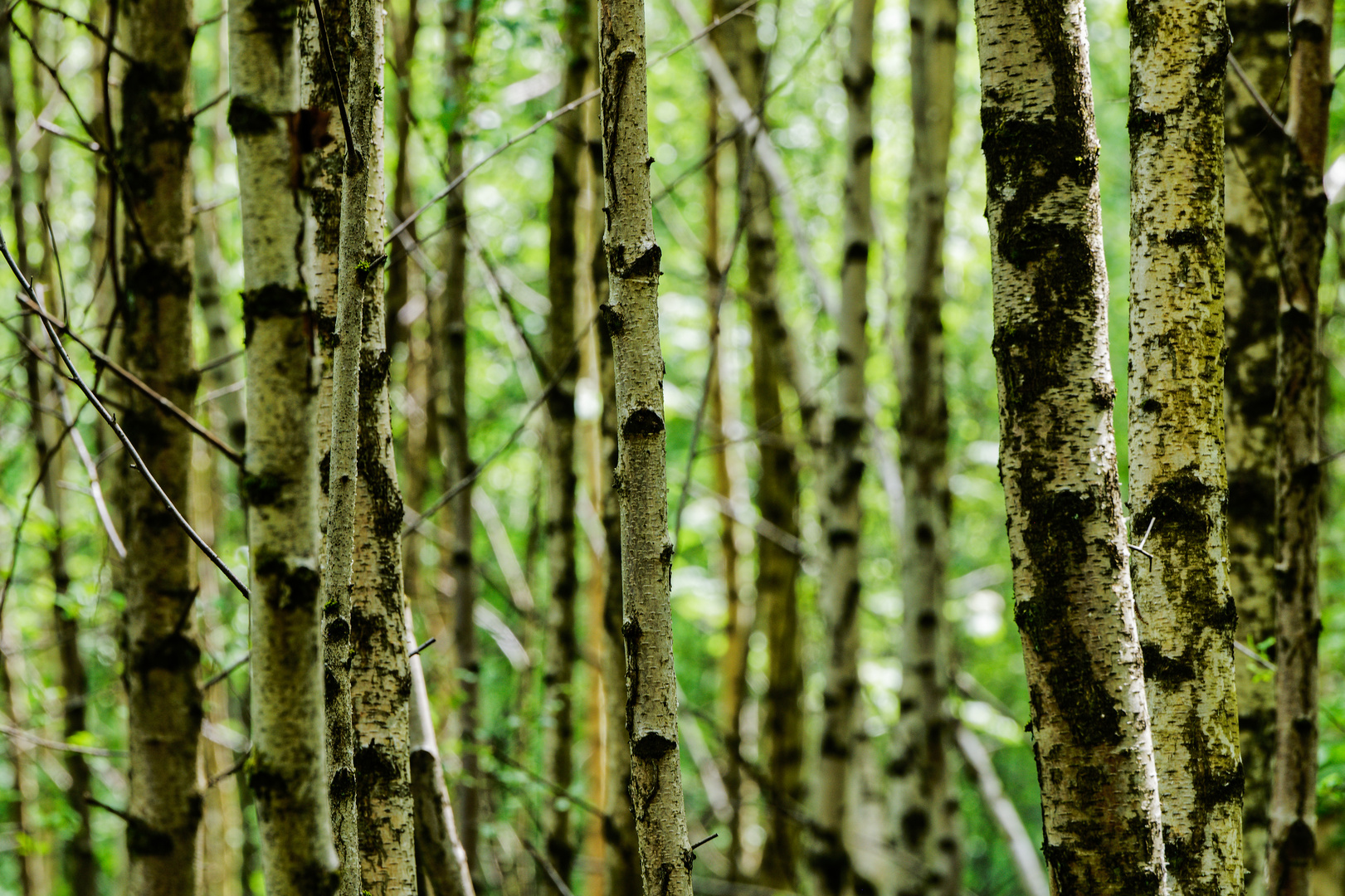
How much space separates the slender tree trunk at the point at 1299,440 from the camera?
223 cm

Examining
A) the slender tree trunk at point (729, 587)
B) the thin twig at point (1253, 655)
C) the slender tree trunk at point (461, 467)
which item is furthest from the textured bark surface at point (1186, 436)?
→ the slender tree trunk at point (729, 587)

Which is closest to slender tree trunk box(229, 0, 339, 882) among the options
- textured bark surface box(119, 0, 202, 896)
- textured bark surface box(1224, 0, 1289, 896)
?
textured bark surface box(119, 0, 202, 896)

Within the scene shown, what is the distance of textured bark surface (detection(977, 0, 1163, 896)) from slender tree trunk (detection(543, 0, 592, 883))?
106 inches

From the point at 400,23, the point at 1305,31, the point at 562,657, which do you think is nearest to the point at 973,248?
the point at 400,23

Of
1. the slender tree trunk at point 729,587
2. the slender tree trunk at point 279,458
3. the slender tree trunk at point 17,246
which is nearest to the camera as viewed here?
the slender tree trunk at point 279,458

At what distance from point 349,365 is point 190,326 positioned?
1.69 meters

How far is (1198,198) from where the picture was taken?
1599 millimetres

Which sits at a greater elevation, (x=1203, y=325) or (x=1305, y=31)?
(x=1305, y=31)

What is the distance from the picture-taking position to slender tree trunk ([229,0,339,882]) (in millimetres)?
960

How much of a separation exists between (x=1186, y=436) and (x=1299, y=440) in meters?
0.91

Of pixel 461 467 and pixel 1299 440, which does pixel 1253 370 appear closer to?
pixel 1299 440

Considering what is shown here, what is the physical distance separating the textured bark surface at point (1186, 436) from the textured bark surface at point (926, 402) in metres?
2.40

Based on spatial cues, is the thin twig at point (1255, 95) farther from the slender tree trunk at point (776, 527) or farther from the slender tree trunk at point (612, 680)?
the slender tree trunk at point (776, 527)

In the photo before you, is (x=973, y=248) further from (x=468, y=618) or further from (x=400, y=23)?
(x=468, y=618)
